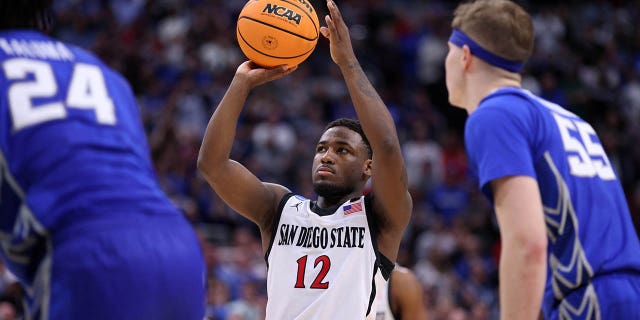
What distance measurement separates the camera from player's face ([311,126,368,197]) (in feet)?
17.6

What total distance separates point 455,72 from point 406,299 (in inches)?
109

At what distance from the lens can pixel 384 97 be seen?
58.6 feet

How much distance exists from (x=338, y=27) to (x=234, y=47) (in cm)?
1194

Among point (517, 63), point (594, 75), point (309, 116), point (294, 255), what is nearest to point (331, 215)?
point (294, 255)

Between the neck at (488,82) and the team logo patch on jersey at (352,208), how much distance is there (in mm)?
1375

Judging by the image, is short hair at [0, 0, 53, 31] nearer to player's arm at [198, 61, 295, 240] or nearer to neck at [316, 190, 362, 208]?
player's arm at [198, 61, 295, 240]

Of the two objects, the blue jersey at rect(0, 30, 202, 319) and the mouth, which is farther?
the mouth

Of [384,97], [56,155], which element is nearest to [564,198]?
[56,155]

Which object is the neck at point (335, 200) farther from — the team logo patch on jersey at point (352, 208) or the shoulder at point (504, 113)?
the shoulder at point (504, 113)

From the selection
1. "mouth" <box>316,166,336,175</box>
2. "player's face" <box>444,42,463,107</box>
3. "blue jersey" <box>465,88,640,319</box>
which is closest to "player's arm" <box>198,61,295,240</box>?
"mouth" <box>316,166,336,175</box>

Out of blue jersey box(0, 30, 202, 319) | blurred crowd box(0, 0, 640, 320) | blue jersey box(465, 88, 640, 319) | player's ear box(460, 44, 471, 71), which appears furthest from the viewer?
blurred crowd box(0, 0, 640, 320)

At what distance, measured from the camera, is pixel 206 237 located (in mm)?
13141

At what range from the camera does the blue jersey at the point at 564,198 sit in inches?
137

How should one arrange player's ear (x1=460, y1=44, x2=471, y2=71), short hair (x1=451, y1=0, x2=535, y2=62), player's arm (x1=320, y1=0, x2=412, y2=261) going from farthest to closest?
1. player's arm (x1=320, y1=0, x2=412, y2=261)
2. player's ear (x1=460, y1=44, x2=471, y2=71)
3. short hair (x1=451, y1=0, x2=535, y2=62)
